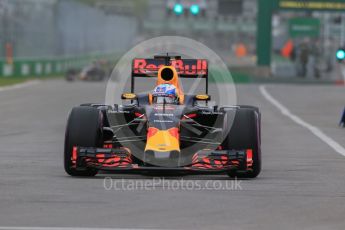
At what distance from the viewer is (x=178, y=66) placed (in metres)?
16.1

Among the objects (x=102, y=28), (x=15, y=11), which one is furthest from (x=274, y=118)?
(x=102, y=28)

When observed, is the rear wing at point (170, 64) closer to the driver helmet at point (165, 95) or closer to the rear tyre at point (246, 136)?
the driver helmet at point (165, 95)

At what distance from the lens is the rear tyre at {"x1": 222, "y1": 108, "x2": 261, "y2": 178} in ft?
45.8

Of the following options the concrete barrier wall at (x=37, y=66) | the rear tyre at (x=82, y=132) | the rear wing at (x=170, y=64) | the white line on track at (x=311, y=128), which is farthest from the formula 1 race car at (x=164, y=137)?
the concrete barrier wall at (x=37, y=66)

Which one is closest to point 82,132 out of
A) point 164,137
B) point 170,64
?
point 164,137

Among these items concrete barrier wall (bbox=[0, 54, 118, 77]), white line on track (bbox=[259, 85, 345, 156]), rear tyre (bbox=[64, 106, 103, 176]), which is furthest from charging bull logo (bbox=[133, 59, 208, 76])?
concrete barrier wall (bbox=[0, 54, 118, 77])

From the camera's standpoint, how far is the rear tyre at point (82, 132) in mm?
13953

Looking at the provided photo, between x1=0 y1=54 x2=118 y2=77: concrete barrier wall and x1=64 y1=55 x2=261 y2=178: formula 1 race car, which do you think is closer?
x1=64 y1=55 x2=261 y2=178: formula 1 race car

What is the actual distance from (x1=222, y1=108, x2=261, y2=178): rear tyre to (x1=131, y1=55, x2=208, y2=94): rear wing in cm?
158

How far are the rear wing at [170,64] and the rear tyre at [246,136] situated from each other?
62.2 inches

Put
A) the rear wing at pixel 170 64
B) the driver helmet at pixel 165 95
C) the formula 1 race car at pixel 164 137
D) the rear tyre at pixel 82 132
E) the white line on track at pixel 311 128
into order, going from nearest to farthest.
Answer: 1. the formula 1 race car at pixel 164 137
2. the rear tyre at pixel 82 132
3. the driver helmet at pixel 165 95
4. the rear wing at pixel 170 64
5. the white line on track at pixel 311 128

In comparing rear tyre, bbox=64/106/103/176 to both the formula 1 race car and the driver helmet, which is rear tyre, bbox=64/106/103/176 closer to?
the formula 1 race car

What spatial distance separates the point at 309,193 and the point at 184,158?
1.89 metres

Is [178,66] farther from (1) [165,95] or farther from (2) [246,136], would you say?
(2) [246,136]
